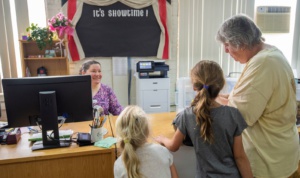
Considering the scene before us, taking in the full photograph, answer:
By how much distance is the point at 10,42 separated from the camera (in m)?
3.34

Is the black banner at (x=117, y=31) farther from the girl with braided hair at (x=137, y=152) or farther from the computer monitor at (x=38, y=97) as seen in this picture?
the girl with braided hair at (x=137, y=152)

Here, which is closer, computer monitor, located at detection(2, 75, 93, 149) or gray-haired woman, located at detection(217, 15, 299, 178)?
gray-haired woman, located at detection(217, 15, 299, 178)

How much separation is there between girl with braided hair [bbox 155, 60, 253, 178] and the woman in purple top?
4.37 feet

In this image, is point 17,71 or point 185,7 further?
point 185,7

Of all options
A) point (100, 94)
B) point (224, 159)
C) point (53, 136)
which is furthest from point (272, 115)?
point (100, 94)

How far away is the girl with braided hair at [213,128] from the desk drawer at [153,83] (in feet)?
7.00

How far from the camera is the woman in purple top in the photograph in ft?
7.70

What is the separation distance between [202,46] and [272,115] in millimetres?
2938

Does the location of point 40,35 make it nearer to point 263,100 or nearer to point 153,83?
point 153,83

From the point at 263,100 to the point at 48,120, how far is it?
1.19 m

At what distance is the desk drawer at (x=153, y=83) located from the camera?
330cm

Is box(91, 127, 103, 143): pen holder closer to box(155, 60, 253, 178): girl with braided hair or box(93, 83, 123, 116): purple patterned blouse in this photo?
box(155, 60, 253, 178): girl with braided hair

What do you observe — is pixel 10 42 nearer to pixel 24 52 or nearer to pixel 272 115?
pixel 24 52

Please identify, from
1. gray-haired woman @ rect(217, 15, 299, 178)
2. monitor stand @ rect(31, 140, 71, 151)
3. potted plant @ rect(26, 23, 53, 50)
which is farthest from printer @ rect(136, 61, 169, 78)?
gray-haired woman @ rect(217, 15, 299, 178)
